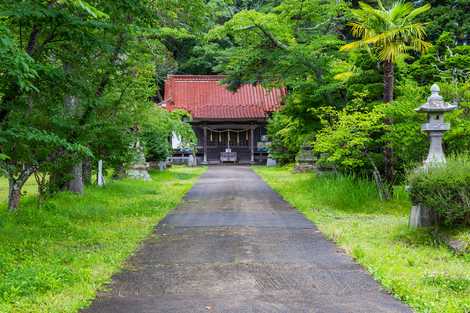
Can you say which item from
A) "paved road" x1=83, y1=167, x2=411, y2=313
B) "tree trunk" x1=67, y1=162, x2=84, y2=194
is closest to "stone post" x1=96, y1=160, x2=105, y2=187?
"tree trunk" x1=67, y1=162, x2=84, y2=194

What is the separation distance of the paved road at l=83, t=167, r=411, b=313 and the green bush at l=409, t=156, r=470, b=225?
4.97ft

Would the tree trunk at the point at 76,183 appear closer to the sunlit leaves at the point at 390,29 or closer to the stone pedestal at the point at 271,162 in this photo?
the sunlit leaves at the point at 390,29

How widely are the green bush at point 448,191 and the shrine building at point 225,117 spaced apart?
29.4 meters

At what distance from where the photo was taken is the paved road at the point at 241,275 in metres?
5.10

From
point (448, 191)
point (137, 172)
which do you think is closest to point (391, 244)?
point (448, 191)

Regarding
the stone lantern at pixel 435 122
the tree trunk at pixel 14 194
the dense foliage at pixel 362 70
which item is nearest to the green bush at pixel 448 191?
the stone lantern at pixel 435 122

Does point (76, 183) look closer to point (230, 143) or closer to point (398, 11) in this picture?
point (398, 11)

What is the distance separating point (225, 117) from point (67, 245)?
29386 mm

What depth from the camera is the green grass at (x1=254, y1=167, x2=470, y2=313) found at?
214 inches

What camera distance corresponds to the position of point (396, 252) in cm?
758

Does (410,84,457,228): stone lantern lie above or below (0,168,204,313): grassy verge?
above

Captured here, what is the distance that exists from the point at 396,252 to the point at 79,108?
6.76 metres

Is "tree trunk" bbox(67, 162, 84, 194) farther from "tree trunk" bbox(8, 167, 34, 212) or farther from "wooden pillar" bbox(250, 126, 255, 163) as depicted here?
"wooden pillar" bbox(250, 126, 255, 163)

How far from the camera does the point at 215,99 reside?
4000 cm
